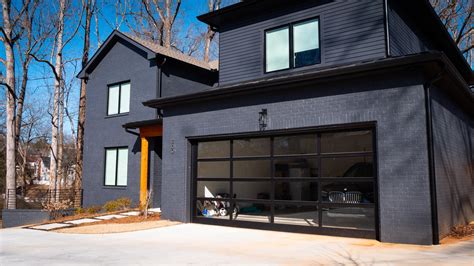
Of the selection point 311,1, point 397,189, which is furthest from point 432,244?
point 311,1

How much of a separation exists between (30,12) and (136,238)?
64.9 feet

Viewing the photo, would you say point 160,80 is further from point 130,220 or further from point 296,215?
point 296,215

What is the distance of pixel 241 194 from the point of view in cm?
1137

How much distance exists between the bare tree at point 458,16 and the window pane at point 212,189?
17365mm

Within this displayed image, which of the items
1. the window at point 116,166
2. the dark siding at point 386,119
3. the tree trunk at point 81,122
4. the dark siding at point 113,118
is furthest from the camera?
the tree trunk at point 81,122

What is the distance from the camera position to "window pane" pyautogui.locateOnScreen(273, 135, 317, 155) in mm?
10062

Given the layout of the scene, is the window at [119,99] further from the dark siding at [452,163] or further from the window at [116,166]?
the dark siding at [452,163]

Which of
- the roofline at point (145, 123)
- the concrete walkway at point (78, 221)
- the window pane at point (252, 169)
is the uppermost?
the roofline at point (145, 123)

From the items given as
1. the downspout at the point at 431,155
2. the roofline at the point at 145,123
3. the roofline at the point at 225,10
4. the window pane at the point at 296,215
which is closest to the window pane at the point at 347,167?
the window pane at the point at 296,215

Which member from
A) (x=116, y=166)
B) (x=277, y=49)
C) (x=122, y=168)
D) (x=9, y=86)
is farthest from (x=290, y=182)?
(x=9, y=86)

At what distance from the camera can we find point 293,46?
12445mm

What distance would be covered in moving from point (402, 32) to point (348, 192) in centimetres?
579

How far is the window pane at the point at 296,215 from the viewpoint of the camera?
32.2 feet

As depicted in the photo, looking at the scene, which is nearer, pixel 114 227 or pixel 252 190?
pixel 252 190
